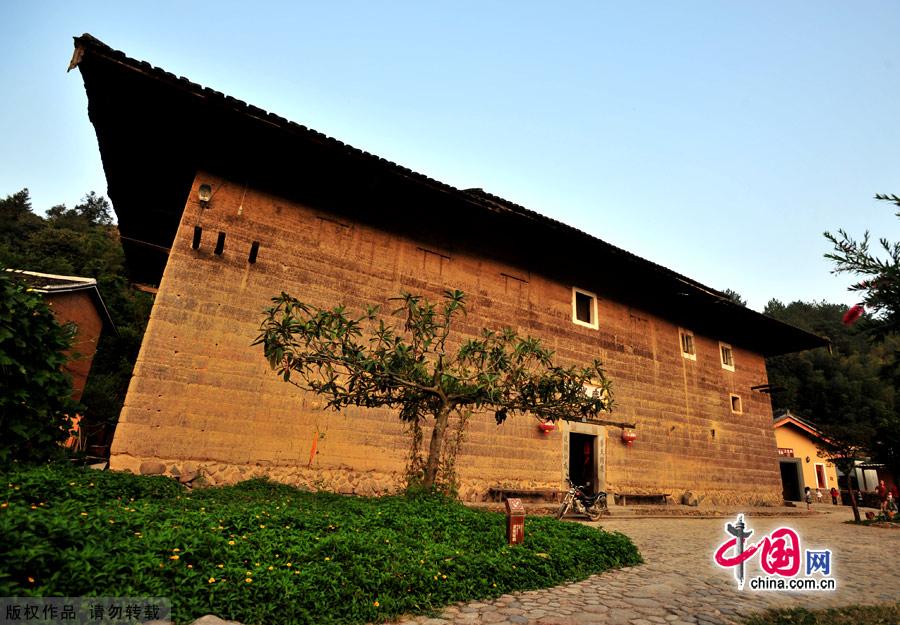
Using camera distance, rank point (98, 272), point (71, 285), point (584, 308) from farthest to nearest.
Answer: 1. point (98, 272)
2. point (71, 285)
3. point (584, 308)

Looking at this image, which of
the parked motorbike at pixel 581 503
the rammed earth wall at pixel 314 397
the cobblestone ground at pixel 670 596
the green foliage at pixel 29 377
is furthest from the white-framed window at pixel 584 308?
the green foliage at pixel 29 377

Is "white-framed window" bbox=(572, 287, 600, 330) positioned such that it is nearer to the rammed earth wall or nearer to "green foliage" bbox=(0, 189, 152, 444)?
the rammed earth wall

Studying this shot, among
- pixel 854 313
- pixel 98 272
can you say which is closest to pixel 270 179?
pixel 854 313

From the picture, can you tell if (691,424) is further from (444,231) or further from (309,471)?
(309,471)

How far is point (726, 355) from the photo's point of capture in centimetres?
1720

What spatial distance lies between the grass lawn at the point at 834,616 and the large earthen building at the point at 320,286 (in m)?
6.67

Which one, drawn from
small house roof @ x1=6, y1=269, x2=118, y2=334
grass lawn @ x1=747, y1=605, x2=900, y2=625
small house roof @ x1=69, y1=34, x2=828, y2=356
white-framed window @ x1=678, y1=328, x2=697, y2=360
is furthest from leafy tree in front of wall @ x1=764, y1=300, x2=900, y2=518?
small house roof @ x1=6, y1=269, x2=118, y2=334

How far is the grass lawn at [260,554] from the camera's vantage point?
9.67 feet

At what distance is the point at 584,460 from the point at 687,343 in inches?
238

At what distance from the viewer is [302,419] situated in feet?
27.9

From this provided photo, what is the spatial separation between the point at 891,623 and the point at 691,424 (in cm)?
1219

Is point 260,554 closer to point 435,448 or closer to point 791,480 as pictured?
point 435,448

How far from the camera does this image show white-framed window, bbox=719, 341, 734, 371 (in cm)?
1694

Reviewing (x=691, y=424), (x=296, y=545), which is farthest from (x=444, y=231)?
(x=691, y=424)
